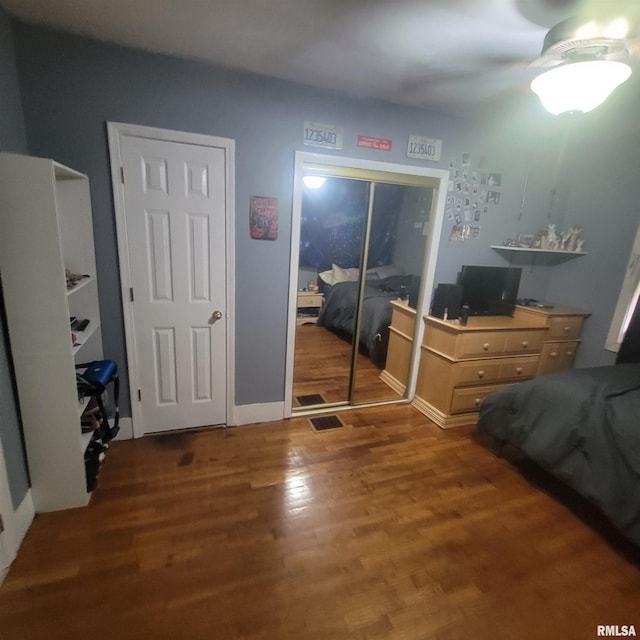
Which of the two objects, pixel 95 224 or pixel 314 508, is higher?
pixel 95 224

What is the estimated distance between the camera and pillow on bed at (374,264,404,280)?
12.1 feet

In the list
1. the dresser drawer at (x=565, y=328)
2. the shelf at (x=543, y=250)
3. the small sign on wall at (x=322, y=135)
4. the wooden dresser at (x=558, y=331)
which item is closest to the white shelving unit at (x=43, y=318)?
the small sign on wall at (x=322, y=135)

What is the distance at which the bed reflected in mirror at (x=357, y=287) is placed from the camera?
2.98 meters

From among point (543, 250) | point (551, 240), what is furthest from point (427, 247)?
point (551, 240)

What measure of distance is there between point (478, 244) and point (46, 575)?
138 inches

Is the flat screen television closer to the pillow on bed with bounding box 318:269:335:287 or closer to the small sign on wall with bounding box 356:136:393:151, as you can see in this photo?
the small sign on wall with bounding box 356:136:393:151

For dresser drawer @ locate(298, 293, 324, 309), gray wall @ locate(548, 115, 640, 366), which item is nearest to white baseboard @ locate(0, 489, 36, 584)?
dresser drawer @ locate(298, 293, 324, 309)

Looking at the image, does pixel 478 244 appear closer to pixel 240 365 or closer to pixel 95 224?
pixel 240 365

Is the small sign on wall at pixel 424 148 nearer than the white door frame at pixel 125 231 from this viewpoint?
No

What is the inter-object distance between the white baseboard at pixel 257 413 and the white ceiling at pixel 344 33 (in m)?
2.30

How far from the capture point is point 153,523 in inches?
67.4

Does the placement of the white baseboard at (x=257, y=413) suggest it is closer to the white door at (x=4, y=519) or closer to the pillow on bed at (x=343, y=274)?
the white door at (x=4, y=519)

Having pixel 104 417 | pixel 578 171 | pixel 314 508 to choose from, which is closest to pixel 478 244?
pixel 578 171

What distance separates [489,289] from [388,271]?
114 centimetres
